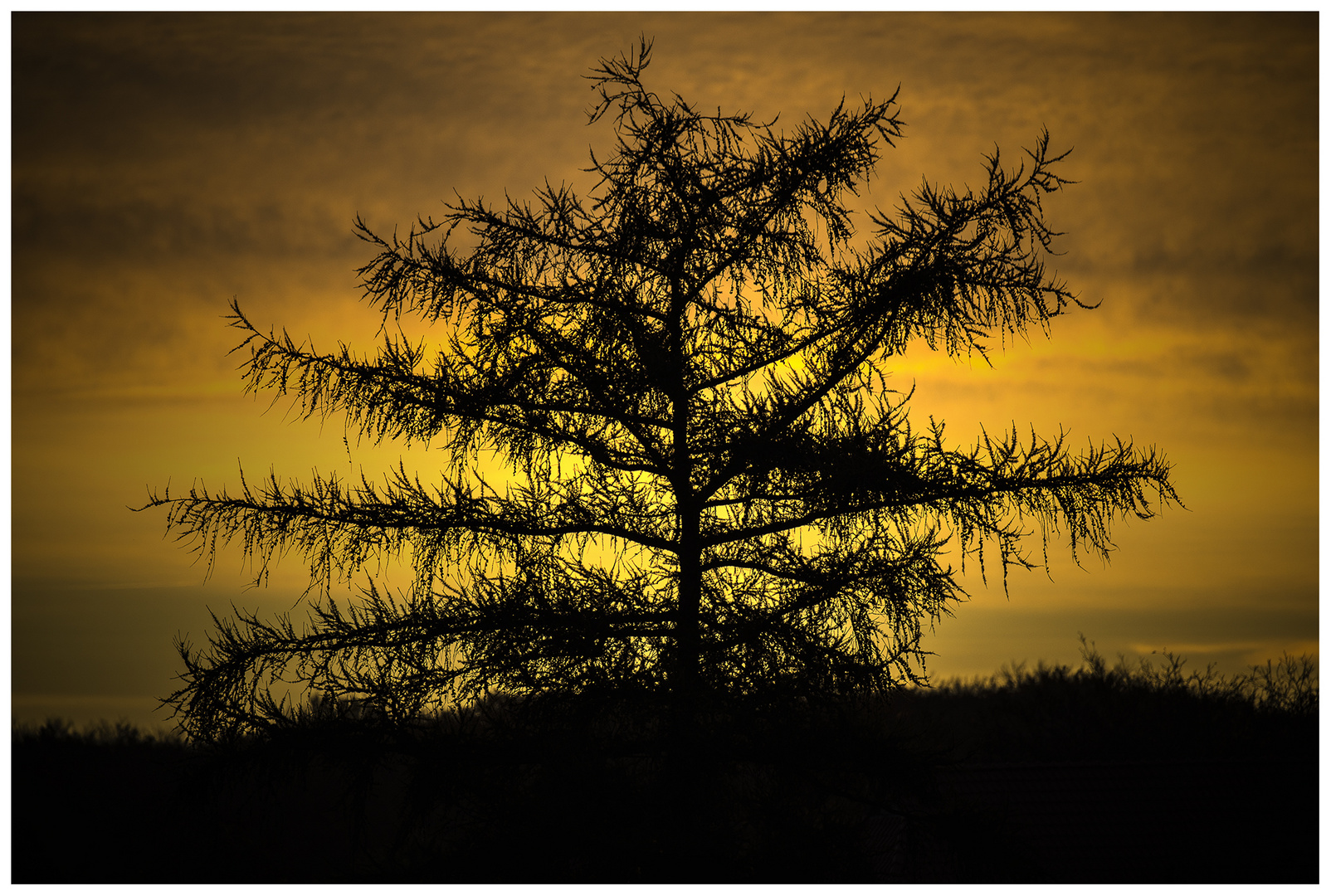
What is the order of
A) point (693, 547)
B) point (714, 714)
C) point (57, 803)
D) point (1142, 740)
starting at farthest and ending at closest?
point (1142, 740) < point (57, 803) < point (693, 547) < point (714, 714)

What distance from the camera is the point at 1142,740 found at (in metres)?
24.0

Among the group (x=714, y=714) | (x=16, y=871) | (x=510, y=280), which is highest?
(x=510, y=280)

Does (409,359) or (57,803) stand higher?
(409,359)

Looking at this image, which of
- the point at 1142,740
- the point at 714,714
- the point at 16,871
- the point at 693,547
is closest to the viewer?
the point at 714,714

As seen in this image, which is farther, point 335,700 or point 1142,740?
point 1142,740

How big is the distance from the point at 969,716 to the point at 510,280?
2420 cm

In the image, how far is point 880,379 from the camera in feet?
23.1

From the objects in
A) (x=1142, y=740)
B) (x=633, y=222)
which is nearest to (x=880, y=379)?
(x=633, y=222)

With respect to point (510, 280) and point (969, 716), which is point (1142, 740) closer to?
point (969, 716)
